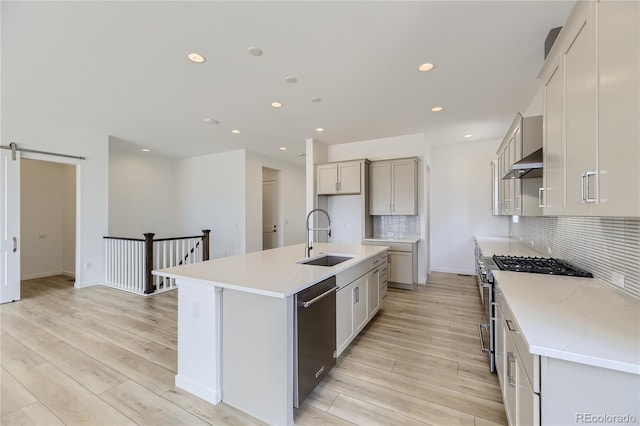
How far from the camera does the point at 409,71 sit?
2.82 meters

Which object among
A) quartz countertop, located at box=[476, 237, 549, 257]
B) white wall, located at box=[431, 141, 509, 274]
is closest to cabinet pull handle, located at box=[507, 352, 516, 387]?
quartz countertop, located at box=[476, 237, 549, 257]

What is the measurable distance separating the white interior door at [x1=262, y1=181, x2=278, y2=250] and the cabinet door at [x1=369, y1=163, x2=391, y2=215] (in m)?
3.38

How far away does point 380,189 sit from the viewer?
16.9 feet

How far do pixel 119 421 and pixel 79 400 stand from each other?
0.49m

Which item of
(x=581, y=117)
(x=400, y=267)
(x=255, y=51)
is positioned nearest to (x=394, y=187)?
(x=400, y=267)

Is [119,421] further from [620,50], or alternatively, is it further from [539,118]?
[539,118]

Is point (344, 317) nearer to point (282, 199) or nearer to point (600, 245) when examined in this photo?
point (600, 245)

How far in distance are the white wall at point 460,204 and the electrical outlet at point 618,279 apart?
13.9ft

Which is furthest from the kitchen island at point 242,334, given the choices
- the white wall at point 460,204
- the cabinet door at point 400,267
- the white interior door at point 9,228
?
the white wall at point 460,204

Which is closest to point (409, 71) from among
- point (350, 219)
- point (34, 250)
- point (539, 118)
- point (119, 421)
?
point (539, 118)

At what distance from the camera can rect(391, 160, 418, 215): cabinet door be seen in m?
4.86

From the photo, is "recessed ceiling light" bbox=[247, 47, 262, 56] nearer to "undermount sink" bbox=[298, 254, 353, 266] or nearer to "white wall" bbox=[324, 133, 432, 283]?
"undermount sink" bbox=[298, 254, 353, 266]

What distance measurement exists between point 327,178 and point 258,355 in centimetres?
402

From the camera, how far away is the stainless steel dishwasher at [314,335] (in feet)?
5.72
